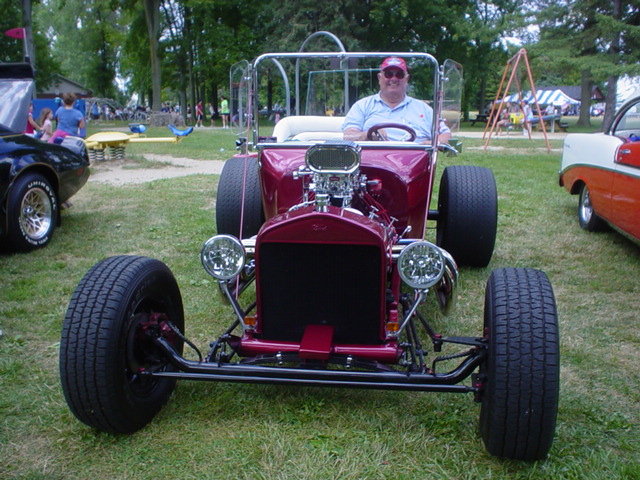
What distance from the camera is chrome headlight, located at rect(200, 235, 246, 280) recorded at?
2.67 m

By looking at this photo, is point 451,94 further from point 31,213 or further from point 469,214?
point 31,213

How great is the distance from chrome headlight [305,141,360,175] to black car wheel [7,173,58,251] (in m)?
3.51

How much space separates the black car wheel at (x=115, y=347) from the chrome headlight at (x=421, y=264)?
114 cm

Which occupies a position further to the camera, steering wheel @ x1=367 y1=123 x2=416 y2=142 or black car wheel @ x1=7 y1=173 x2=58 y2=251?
black car wheel @ x1=7 y1=173 x2=58 y2=251

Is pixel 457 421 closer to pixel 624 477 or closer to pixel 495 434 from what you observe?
pixel 495 434

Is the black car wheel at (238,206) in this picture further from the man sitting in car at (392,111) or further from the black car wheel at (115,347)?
the black car wheel at (115,347)

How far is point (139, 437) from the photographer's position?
8.57 ft

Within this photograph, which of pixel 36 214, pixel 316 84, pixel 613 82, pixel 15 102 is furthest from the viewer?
pixel 613 82

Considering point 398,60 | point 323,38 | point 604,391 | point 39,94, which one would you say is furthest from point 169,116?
point 604,391

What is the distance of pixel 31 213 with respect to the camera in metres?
5.56

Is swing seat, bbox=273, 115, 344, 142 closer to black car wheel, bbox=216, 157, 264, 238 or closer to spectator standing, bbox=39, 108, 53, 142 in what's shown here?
black car wheel, bbox=216, 157, 264, 238

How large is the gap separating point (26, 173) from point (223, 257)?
3743 millimetres

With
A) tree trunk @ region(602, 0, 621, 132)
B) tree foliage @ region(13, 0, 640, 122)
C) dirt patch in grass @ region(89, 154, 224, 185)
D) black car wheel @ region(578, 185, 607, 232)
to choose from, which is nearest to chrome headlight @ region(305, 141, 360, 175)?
black car wheel @ region(578, 185, 607, 232)

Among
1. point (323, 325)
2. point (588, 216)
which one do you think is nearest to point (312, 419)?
point (323, 325)
